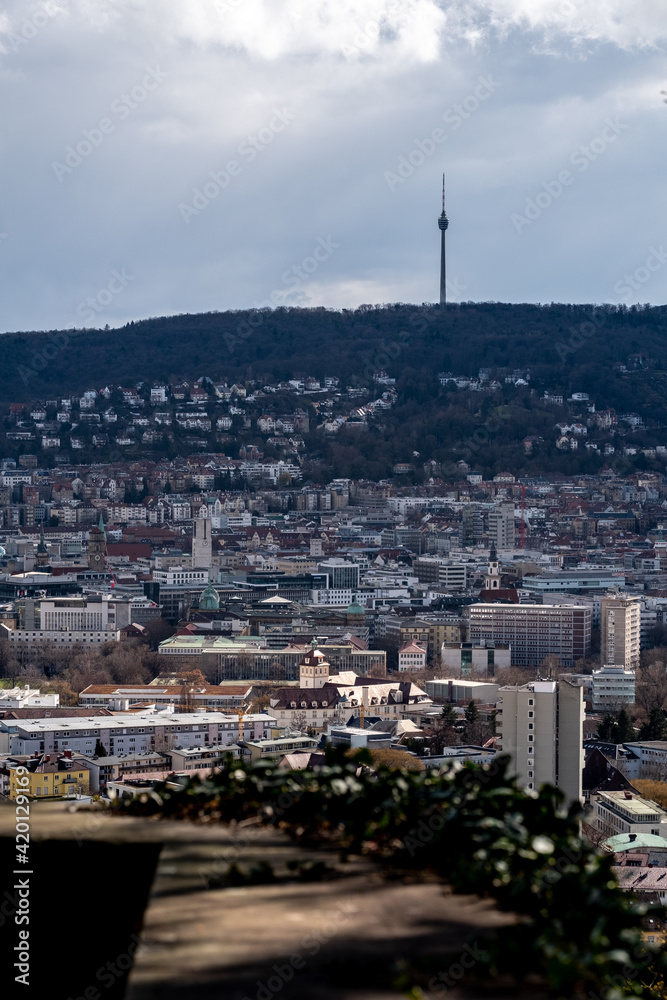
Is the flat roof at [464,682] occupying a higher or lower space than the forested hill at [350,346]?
lower

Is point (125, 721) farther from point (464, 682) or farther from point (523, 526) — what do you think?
point (523, 526)

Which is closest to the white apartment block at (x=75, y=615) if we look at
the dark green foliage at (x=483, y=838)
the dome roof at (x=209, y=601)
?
the dome roof at (x=209, y=601)

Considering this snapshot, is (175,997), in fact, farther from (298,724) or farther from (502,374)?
(502,374)

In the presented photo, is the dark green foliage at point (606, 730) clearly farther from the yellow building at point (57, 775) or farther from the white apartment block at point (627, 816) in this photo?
the yellow building at point (57, 775)

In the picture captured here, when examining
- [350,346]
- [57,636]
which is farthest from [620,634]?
[350,346]

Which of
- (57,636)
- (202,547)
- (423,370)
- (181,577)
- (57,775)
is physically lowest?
(57,775)
